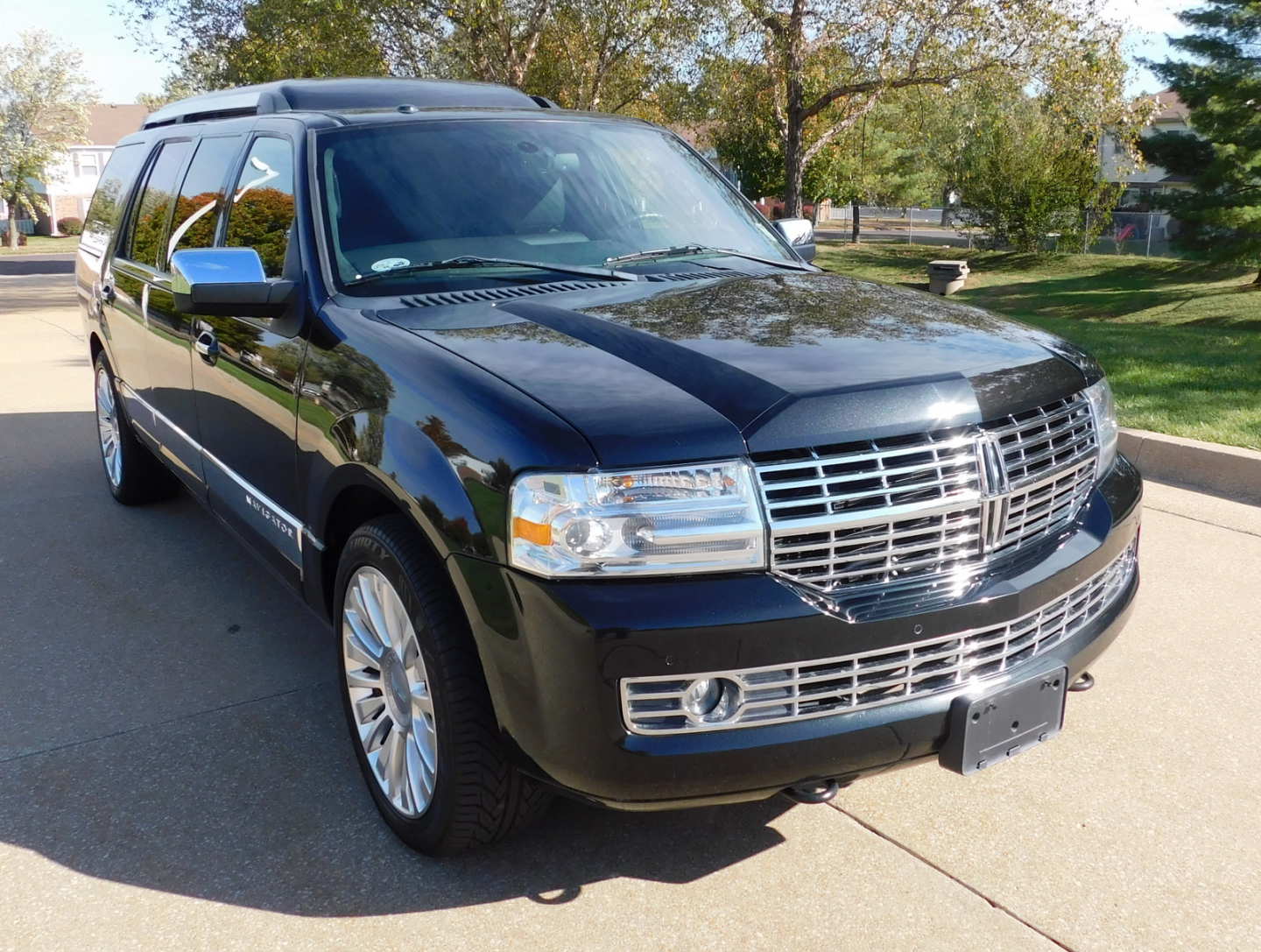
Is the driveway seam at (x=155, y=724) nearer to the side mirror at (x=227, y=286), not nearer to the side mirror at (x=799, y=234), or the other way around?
the side mirror at (x=227, y=286)

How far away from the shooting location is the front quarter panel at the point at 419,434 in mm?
2418

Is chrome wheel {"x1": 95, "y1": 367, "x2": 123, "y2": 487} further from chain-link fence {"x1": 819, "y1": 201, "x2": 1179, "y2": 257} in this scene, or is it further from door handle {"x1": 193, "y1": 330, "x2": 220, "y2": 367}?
Result: chain-link fence {"x1": 819, "y1": 201, "x2": 1179, "y2": 257}

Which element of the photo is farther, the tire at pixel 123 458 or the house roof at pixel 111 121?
the house roof at pixel 111 121

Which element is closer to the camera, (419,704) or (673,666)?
(673,666)

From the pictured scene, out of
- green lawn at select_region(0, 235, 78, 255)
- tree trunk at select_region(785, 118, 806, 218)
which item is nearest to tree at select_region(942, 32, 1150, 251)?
tree trunk at select_region(785, 118, 806, 218)

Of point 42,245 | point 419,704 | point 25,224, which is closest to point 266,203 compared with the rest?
point 419,704

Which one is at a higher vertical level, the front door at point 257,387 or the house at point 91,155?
the house at point 91,155

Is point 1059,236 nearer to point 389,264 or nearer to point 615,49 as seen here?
point 615,49

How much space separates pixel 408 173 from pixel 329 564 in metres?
1.25

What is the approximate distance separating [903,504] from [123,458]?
4.57 meters

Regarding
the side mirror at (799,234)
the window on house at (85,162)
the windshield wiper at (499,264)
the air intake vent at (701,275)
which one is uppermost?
the window on house at (85,162)

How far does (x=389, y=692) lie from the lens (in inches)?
117

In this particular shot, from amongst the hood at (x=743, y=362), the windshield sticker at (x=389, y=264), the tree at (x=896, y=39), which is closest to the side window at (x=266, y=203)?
the windshield sticker at (x=389, y=264)

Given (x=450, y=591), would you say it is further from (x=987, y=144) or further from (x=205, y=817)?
(x=987, y=144)
